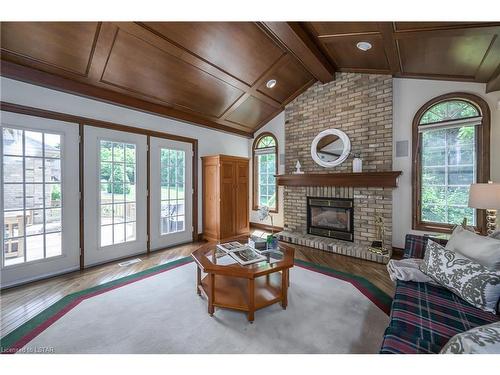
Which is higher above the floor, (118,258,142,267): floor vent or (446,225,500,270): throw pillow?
(446,225,500,270): throw pillow

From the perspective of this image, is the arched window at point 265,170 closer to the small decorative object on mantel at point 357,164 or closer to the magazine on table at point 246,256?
the small decorative object on mantel at point 357,164

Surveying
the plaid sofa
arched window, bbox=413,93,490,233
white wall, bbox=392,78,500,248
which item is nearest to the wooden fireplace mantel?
white wall, bbox=392,78,500,248

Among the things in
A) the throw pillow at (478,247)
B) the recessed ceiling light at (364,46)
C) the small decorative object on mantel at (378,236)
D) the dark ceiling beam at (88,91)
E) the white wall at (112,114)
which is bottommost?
the small decorative object on mantel at (378,236)

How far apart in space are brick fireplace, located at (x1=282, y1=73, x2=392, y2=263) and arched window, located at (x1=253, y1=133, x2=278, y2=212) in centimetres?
56

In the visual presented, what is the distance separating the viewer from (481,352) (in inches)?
32.2

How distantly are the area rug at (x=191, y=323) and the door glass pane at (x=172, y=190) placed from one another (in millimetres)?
1549

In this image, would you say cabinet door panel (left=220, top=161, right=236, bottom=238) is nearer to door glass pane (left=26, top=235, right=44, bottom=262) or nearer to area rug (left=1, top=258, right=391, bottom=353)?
area rug (left=1, top=258, right=391, bottom=353)

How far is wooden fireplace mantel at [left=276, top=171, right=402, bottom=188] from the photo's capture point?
350 cm

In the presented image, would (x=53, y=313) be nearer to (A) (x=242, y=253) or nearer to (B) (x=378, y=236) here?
(A) (x=242, y=253)

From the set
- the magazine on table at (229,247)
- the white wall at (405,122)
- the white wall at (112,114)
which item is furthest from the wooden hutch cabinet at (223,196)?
the white wall at (405,122)

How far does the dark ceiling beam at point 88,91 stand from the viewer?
246 cm

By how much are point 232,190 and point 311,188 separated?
1592 mm

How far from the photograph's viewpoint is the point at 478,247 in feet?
5.28
